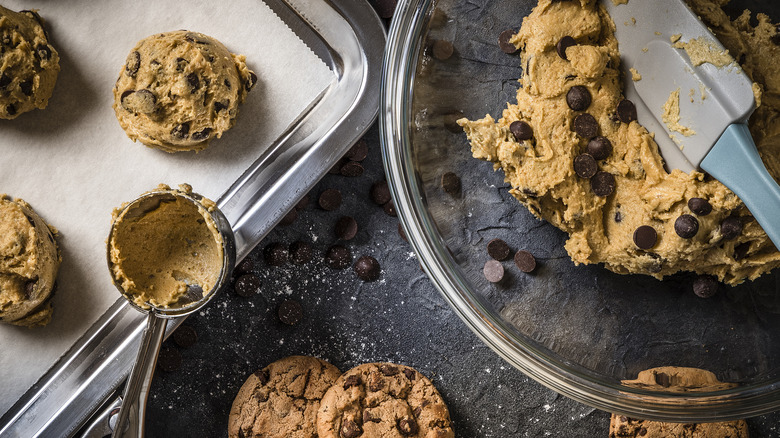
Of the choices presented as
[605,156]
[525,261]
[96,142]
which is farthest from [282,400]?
[605,156]

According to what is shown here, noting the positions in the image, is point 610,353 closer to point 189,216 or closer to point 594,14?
point 594,14

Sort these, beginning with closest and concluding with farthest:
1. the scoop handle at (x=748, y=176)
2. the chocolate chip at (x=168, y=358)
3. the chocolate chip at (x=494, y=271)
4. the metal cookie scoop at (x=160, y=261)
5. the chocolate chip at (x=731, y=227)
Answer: the scoop handle at (x=748, y=176) → the chocolate chip at (x=731, y=227) → the metal cookie scoop at (x=160, y=261) → the chocolate chip at (x=494, y=271) → the chocolate chip at (x=168, y=358)

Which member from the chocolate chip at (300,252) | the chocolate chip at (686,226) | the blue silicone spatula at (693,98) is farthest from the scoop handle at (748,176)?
the chocolate chip at (300,252)

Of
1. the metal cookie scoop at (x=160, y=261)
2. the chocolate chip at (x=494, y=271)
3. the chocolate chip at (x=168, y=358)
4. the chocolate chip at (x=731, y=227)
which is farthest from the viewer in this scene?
the chocolate chip at (x=168, y=358)

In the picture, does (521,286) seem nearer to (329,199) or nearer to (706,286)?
(706,286)

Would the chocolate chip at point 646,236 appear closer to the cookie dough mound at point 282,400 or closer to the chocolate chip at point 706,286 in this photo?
the chocolate chip at point 706,286
